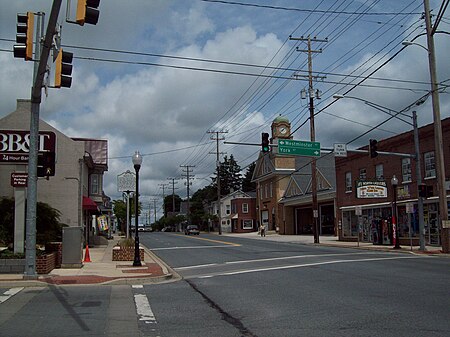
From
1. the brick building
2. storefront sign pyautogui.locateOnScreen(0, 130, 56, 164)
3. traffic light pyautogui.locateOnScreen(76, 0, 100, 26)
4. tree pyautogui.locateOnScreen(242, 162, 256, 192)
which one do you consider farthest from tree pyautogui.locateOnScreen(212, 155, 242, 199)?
traffic light pyautogui.locateOnScreen(76, 0, 100, 26)

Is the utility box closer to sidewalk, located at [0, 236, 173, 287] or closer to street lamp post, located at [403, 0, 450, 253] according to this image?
sidewalk, located at [0, 236, 173, 287]

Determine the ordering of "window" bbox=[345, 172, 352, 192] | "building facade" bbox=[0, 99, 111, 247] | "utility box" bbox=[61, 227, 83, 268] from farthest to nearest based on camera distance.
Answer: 1. "window" bbox=[345, 172, 352, 192]
2. "building facade" bbox=[0, 99, 111, 247]
3. "utility box" bbox=[61, 227, 83, 268]

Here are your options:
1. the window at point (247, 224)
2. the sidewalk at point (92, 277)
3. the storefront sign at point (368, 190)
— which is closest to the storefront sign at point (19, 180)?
the sidewalk at point (92, 277)

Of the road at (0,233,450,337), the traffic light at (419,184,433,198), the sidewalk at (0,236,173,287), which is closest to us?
the road at (0,233,450,337)

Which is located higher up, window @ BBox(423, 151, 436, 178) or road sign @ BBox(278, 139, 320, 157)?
road sign @ BBox(278, 139, 320, 157)

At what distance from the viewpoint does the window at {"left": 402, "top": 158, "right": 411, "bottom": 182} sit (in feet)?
114

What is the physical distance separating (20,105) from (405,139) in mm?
24981

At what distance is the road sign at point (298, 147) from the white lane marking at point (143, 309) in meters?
20.2

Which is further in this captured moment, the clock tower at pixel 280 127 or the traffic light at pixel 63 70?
the clock tower at pixel 280 127

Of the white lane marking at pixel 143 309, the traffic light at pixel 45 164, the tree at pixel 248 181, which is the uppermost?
the tree at pixel 248 181

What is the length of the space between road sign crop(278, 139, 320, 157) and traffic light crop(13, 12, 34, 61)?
22048 mm

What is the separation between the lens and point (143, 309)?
10586 millimetres

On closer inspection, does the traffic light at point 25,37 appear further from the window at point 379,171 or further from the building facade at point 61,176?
the window at point 379,171

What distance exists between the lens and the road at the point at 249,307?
8.42m
